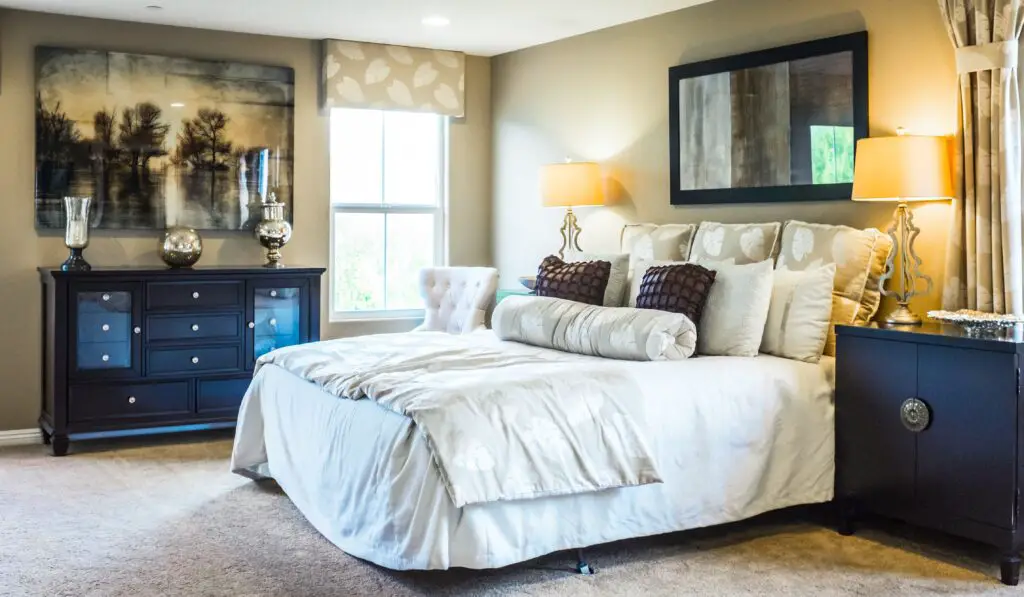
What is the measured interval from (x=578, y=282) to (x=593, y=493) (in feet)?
4.92

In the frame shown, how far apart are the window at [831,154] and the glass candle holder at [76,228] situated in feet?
11.9

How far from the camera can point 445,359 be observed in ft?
12.2

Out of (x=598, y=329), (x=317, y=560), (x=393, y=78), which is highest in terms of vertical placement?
(x=393, y=78)

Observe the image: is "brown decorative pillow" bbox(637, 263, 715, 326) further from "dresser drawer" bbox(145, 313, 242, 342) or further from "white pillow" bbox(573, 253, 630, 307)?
"dresser drawer" bbox(145, 313, 242, 342)

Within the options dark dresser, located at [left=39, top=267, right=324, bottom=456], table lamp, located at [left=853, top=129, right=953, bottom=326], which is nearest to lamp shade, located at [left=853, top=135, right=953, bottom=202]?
table lamp, located at [left=853, top=129, right=953, bottom=326]

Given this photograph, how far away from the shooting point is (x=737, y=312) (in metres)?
3.90

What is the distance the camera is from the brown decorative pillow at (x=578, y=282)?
4.52 m

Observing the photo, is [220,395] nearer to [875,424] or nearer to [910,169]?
[875,424]

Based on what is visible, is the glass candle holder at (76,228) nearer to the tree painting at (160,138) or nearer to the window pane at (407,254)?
the tree painting at (160,138)

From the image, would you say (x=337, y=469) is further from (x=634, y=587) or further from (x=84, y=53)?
(x=84, y=53)

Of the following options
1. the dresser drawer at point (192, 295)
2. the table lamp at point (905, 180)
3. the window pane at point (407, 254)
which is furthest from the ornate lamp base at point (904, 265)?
the dresser drawer at point (192, 295)

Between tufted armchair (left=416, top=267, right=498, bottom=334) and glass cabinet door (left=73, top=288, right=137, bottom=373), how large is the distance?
1.55 meters

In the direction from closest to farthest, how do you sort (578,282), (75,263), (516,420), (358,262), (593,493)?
(516,420) < (593,493) < (578,282) < (75,263) < (358,262)

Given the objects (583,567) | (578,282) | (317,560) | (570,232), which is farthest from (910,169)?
(317,560)
